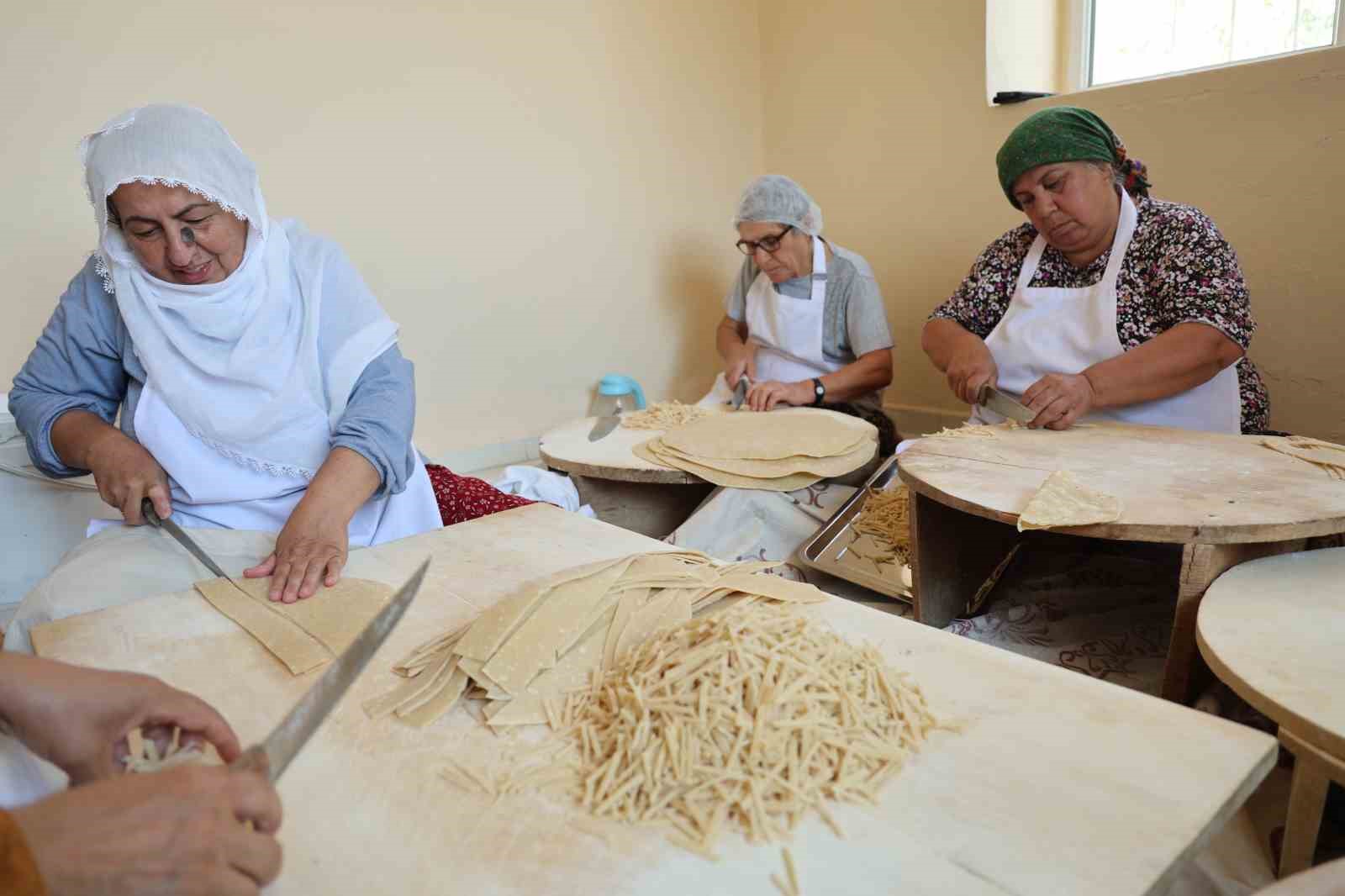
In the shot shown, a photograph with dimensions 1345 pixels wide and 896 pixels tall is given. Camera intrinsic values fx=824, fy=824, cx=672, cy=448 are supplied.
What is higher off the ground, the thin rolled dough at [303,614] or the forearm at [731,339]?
the thin rolled dough at [303,614]

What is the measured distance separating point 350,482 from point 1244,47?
11.4 feet

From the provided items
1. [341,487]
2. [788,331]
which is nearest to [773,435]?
[788,331]

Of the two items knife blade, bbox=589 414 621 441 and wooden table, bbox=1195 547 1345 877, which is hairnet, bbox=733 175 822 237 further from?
wooden table, bbox=1195 547 1345 877

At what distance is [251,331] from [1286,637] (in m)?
2.03

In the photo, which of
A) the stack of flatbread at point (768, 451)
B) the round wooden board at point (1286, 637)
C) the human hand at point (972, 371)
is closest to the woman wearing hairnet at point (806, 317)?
the stack of flatbread at point (768, 451)

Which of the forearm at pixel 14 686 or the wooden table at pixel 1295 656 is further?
the wooden table at pixel 1295 656

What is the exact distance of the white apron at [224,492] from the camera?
5.82 ft

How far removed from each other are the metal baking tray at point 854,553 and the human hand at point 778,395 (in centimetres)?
57

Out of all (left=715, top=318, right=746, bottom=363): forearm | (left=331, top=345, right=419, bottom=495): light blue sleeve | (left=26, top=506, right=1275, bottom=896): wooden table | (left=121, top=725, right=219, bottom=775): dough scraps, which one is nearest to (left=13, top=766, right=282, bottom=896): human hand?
(left=26, top=506, right=1275, bottom=896): wooden table

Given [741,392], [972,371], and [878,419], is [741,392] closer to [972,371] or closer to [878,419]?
[878,419]

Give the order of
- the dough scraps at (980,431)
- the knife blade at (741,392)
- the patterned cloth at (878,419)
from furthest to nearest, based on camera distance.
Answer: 1. the knife blade at (741,392)
2. the patterned cloth at (878,419)
3. the dough scraps at (980,431)

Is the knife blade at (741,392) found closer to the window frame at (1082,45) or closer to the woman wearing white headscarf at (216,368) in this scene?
the woman wearing white headscarf at (216,368)

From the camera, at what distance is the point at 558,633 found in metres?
1.10

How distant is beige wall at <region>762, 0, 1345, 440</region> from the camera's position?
9.29ft
